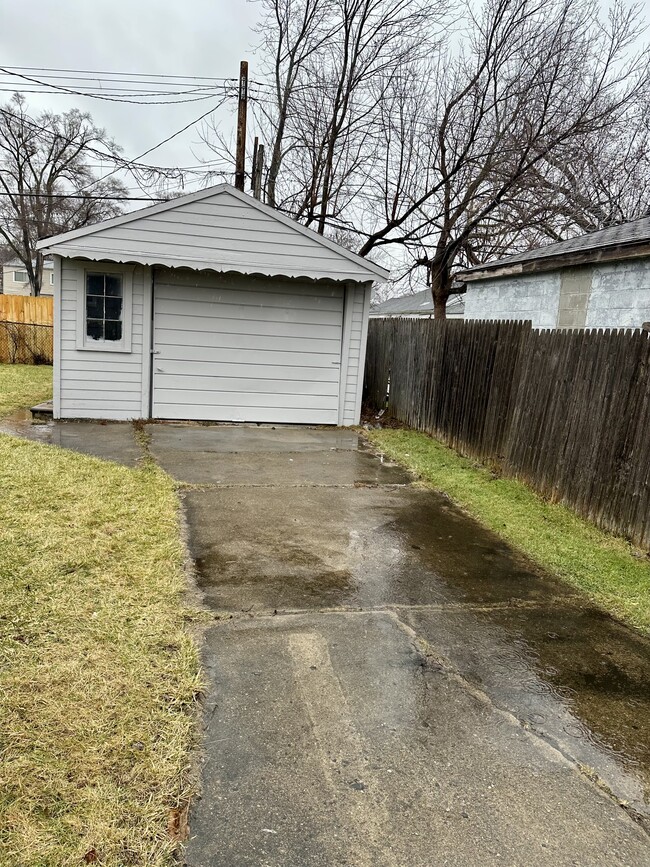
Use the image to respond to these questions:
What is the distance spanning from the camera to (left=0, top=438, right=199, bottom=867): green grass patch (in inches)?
65.7

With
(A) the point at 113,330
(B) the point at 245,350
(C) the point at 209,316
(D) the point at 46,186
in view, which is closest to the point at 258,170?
(C) the point at 209,316

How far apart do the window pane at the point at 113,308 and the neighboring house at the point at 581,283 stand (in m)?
6.52

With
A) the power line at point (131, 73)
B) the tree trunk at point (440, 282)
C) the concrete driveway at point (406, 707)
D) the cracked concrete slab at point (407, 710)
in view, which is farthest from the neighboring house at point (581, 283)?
the power line at point (131, 73)

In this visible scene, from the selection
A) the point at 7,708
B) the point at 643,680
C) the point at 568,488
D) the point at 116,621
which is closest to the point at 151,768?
the point at 7,708

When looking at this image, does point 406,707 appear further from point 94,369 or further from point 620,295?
point 94,369

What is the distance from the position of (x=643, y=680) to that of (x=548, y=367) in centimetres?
362

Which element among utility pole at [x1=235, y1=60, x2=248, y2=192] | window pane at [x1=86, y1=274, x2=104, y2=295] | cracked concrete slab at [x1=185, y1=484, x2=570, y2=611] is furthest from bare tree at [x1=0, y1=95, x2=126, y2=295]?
cracked concrete slab at [x1=185, y1=484, x2=570, y2=611]

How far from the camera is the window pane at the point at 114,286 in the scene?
27.3ft

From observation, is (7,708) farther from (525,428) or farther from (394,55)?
(394,55)

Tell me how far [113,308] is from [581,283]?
22.5ft

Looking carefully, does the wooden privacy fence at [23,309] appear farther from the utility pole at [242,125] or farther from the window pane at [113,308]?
the window pane at [113,308]

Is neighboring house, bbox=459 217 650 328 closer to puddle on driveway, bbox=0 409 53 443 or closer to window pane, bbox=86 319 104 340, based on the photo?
window pane, bbox=86 319 104 340

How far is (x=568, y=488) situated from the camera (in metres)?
5.35

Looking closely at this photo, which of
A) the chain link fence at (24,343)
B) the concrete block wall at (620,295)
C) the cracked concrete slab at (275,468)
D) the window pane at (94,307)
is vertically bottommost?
the cracked concrete slab at (275,468)
